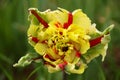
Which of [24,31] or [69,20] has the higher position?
[24,31]

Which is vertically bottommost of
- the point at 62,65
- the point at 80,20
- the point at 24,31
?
the point at 62,65

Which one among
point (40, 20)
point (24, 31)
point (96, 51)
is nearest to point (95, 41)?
point (96, 51)

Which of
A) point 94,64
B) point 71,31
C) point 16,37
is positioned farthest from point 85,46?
point 16,37

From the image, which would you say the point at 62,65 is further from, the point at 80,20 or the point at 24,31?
the point at 24,31

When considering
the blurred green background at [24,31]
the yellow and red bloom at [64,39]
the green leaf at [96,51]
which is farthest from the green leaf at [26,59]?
the blurred green background at [24,31]

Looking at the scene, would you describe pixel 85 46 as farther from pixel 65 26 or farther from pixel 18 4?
pixel 18 4

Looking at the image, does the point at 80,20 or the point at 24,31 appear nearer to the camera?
the point at 80,20

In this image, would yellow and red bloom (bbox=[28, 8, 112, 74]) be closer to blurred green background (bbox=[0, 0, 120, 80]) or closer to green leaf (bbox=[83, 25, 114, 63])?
green leaf (bbox=[83, 25, 114, 63])
